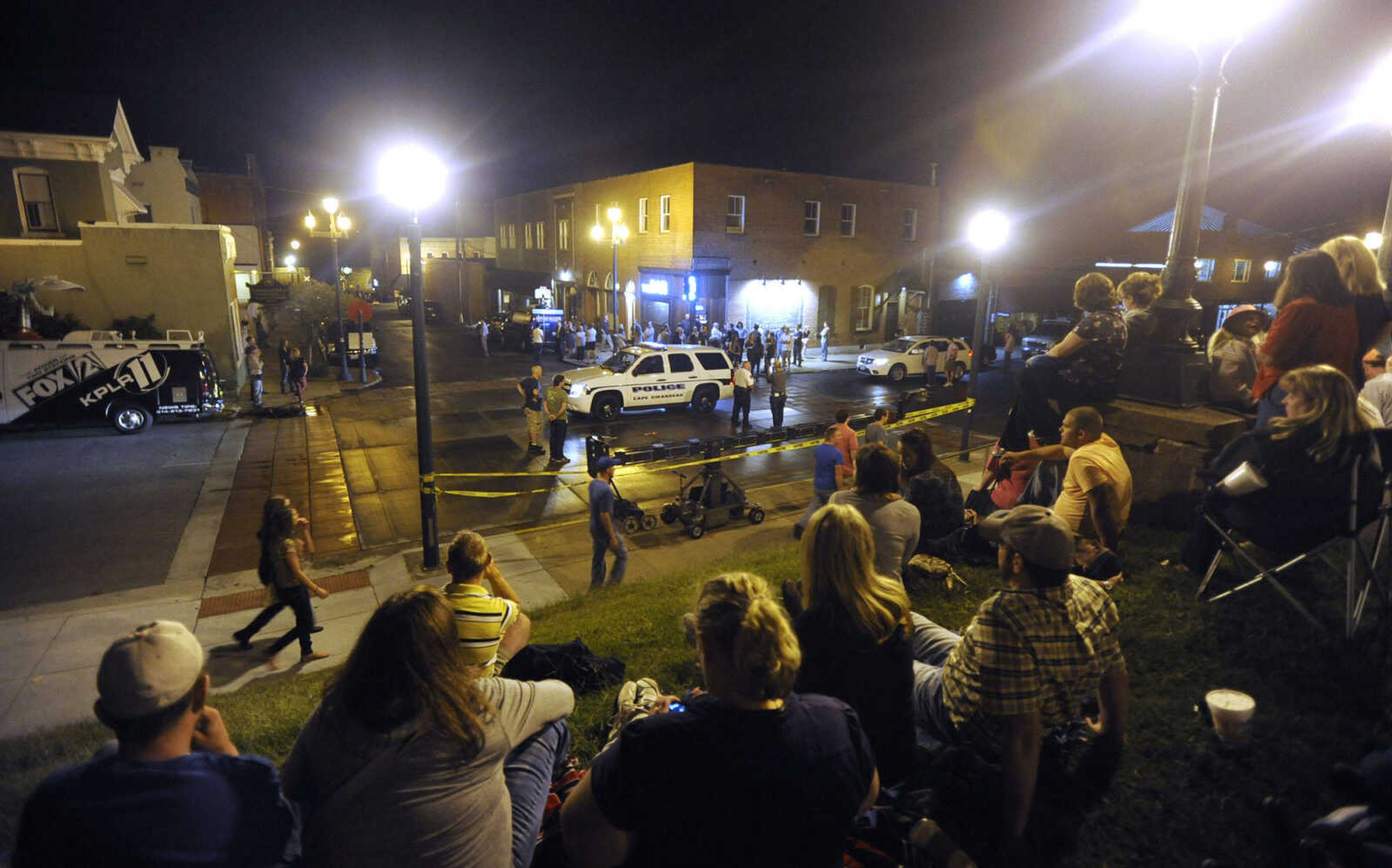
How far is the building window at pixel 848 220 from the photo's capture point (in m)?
34.4

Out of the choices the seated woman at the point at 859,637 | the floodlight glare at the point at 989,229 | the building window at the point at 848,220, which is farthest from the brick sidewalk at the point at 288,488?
the building window at the point at 848,220

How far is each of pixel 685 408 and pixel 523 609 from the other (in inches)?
504

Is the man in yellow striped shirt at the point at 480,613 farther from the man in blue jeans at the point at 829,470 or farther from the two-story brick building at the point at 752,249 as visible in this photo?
the two-story brick building at the point at 752,249

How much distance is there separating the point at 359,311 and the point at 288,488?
12.1 metres

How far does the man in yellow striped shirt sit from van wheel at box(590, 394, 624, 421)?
14.3 metres

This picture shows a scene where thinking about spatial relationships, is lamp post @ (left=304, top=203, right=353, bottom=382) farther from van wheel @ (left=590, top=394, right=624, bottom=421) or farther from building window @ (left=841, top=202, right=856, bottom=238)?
building window @ (left=841, top=202, right=856, bottom=238)

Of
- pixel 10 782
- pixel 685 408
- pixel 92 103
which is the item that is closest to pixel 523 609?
pixel 10 782

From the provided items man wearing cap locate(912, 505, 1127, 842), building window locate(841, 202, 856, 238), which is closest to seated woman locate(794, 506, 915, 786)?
man wearing cap locate(912, 505, 1127, 842)

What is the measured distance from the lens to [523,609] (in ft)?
27.0

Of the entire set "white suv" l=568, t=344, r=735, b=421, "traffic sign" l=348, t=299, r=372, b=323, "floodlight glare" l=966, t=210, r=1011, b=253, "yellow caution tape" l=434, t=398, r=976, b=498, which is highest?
"floodlight glare" l=966, t=210, r=1011, b=253

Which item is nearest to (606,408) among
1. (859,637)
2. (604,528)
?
(604,528)

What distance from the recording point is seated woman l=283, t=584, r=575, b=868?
2.33 m

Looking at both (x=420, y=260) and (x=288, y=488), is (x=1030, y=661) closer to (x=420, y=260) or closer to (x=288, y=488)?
(x=420, y=260)

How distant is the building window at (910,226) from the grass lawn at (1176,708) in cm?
3286
